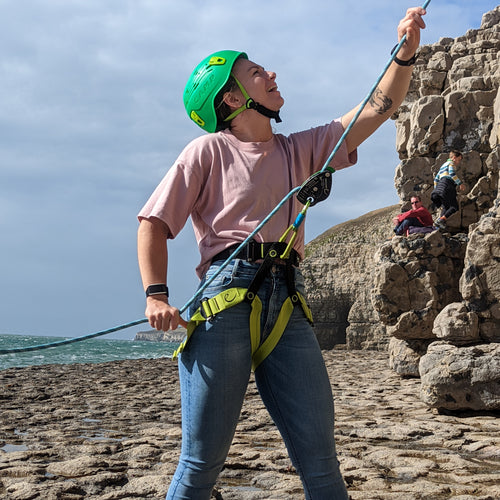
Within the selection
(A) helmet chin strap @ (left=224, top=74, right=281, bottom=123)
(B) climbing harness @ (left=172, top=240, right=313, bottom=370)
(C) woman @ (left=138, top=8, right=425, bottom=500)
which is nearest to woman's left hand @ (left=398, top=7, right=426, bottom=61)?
(C) woman @ (left=138, top=8, right=425, bottom=500)

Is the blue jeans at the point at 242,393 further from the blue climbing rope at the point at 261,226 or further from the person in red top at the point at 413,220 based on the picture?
the person in red top at the point at 413,220

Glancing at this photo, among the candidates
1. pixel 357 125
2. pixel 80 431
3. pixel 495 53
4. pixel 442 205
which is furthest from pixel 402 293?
pixel 357 125

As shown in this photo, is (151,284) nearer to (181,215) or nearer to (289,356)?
(181,215)

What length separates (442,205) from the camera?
37.4 feet

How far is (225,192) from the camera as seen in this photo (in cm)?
246

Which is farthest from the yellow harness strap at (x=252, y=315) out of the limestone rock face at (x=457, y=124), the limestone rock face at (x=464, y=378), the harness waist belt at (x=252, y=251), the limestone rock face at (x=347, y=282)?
the limestone rock face at (x=347, y=282)

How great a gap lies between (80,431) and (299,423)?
4956 millimetres

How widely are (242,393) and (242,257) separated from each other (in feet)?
1.65

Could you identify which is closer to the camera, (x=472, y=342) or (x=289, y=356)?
(x=289, y=356)

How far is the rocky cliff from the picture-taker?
629 cm

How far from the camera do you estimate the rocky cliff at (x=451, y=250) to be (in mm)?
6285

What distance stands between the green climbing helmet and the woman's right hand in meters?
0.78

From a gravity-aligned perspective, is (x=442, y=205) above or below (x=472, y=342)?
above

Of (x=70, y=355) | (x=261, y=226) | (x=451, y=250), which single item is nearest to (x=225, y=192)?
(x=261, y=226)
